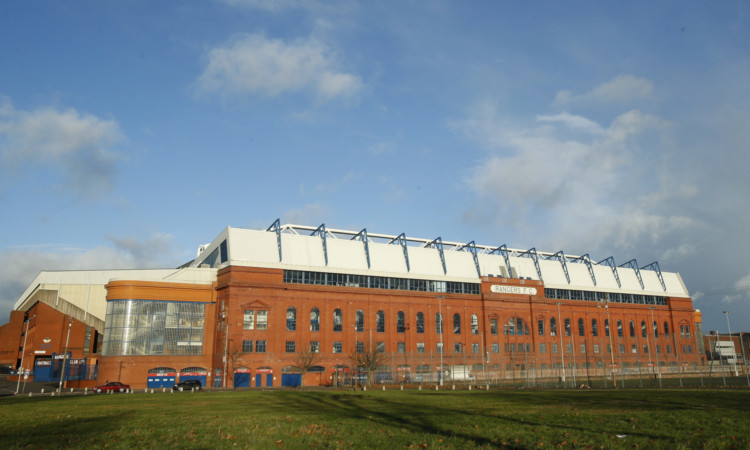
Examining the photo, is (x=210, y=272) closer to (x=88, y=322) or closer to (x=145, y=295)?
(x=145, y=295)

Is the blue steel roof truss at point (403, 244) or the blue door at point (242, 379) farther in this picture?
the blue steel roof truss at point (403, 244)

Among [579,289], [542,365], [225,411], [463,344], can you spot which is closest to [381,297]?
[463,344]

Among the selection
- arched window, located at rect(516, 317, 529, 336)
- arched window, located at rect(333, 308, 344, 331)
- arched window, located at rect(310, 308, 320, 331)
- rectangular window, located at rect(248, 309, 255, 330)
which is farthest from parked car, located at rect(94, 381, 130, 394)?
arched window, located at rect(516, 317, 529, 336)

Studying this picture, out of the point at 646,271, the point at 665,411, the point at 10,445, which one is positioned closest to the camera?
the point at 10,445

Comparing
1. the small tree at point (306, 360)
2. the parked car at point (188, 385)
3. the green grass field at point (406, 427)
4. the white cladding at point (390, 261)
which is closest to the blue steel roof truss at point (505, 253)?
the white cladding at point (390, 261)

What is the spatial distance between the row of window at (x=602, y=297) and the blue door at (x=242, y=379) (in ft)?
194

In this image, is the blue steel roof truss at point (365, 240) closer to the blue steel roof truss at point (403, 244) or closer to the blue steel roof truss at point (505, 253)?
the blue steel roof truss at point (403, 244)

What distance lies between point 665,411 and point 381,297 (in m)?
62.9

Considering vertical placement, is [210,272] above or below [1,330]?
above

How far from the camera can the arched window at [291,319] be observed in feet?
258

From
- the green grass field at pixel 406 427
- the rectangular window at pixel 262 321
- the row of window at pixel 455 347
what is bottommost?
the green grass field at pixel 406 427

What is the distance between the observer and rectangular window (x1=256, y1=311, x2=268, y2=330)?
7669 cm

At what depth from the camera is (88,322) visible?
91.8 metres

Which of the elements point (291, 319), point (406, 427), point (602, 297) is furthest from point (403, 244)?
point (406, 427)
